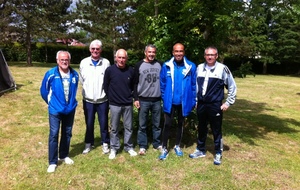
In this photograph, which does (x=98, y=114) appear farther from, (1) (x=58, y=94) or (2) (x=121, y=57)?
(2) (x=121, y=57)

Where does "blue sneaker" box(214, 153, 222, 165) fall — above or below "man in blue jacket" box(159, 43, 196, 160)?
below

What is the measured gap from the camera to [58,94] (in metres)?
4.00

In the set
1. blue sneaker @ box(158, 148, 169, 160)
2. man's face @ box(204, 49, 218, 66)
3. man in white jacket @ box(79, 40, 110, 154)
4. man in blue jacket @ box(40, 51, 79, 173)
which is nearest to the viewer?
man in blue jacket @ box(40, 51, 79, 173)

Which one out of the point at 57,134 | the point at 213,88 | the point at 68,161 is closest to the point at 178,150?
the point at 213,88

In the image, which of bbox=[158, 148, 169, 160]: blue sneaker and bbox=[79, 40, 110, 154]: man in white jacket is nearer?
bbox=[79, 40, 110, 154]: man in white jacket

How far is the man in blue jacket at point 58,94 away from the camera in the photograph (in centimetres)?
398

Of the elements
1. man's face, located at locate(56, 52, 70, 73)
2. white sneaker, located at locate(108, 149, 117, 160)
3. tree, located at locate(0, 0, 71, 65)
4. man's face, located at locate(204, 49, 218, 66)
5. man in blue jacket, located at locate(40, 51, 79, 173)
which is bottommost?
white sneaker, located at locate(108, 149, 117, 160)

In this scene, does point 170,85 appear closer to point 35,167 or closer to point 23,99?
point 35,167

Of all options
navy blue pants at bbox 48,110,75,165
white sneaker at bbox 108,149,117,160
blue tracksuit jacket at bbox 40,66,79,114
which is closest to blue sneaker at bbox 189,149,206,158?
white sneaker at bbox 108,149,117,160

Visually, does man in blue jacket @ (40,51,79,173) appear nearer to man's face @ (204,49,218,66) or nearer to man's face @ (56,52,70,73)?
man's face @ (56,52,70,73)

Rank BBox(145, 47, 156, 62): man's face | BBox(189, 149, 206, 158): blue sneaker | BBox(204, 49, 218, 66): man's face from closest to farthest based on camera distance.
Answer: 1. BBox(204, 49, 218, 66): man's face
2. BBox(145, 47, 156, 62): man's face
3. BBox(189, 149, 206, 158): blue sneaker

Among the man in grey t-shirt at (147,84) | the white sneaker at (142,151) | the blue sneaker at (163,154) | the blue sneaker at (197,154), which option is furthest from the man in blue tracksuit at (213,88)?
the white sneaker at (142,151)

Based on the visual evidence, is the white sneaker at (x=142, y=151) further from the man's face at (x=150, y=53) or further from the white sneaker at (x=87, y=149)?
the man's face at (x=150, y=53)

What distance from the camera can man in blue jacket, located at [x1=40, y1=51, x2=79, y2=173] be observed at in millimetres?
3979
